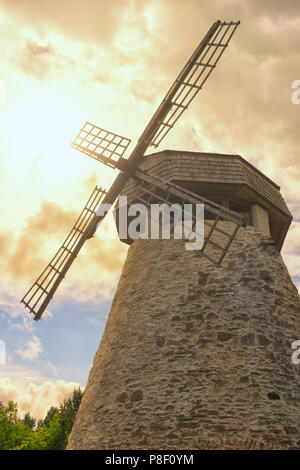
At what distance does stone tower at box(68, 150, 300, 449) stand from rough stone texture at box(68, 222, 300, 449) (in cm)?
2

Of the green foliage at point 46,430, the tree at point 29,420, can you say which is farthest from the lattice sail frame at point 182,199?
the tree at point 29,420

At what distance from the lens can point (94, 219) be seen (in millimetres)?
11398

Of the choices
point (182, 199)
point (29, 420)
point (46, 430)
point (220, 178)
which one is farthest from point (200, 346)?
point (29, 420)

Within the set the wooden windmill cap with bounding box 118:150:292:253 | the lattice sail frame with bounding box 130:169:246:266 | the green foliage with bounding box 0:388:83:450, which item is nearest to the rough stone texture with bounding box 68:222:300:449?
the lattice sail frame with bounding box 130:169:246:266

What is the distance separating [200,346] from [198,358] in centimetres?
25

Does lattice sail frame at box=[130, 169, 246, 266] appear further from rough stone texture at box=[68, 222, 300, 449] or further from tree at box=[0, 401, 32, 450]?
tree at box=[0, 401, 32, 450]

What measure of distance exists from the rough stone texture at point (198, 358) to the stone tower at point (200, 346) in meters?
0.02

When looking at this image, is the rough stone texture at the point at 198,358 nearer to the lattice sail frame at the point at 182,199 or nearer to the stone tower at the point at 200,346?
the stone tower at the point at 200,346

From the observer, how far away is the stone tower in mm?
6594
